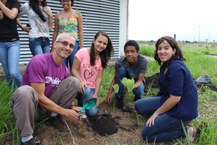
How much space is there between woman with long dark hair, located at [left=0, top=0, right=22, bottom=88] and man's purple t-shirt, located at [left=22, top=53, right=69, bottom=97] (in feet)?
2.19

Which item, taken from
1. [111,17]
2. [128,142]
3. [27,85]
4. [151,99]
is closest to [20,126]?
[27,85]

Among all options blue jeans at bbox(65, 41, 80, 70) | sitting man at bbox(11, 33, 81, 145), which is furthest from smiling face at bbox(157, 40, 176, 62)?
blue jeans at bbox(65, 41, 80, 70)

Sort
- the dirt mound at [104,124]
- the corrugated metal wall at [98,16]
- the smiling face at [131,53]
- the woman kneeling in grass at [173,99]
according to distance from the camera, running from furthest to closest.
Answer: the corrugated metal wall at [98,16]
the smiling face at [131,53]
the dirt mound at [104,124]
the woman kneeling in grass at [173,99]

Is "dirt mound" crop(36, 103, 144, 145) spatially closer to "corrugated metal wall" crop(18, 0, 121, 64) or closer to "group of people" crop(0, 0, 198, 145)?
"group of people" crop(0, 0, 198, 145)

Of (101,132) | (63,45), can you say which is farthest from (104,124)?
(63,45)

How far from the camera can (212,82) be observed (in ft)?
16.9

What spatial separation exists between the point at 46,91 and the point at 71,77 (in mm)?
274

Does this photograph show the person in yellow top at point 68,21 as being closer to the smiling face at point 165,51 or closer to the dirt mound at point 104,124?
the dirt mound at point 104,124

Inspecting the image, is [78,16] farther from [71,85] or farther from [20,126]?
[20,126]

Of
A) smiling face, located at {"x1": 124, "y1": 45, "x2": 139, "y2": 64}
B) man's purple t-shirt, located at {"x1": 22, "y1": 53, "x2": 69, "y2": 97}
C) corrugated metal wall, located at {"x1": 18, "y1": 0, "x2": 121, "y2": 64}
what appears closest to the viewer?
man's purple t-shirt, located at {"x1": 22, "y1": 53, "x2": 69, "y2": 97}

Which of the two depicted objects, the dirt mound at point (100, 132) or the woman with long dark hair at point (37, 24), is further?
the woman with long dark hair at point (37, 24)

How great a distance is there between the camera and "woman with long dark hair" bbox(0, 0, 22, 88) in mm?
2902

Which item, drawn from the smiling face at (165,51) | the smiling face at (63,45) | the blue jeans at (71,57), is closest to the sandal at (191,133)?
the smiling face at (165,51)

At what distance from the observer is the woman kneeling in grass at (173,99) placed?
7.98 feet
